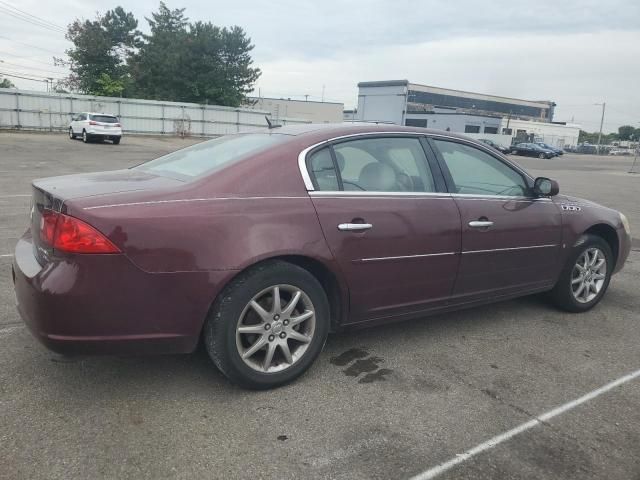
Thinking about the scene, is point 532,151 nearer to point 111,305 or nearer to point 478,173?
point 478,173

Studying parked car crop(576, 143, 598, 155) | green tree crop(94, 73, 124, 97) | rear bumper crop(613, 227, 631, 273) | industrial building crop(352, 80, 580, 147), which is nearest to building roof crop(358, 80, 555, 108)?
industrial building crop(352, 80, 580, 147)

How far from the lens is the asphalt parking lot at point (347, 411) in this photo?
242 cm

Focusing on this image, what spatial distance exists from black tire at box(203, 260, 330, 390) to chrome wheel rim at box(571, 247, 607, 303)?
2652 millimetres

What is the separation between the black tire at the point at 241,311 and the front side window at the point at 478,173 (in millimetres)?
1416

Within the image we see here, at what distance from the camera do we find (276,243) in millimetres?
2912

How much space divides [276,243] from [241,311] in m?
0.41

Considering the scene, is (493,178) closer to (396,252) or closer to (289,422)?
(396,252)

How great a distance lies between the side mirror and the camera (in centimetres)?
420

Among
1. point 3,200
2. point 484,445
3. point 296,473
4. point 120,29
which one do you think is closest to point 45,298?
point 296,473

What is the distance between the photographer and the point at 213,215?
279cm

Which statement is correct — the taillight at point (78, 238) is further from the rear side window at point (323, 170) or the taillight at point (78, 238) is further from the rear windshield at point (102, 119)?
the rear windshield at point (102, 119)

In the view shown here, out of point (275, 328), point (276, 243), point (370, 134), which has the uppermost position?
Result: point (370, 134)

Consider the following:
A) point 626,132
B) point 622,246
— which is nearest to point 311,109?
point 622,246

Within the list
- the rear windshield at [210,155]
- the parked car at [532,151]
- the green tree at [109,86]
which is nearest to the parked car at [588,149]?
the parked car at [532,151]
